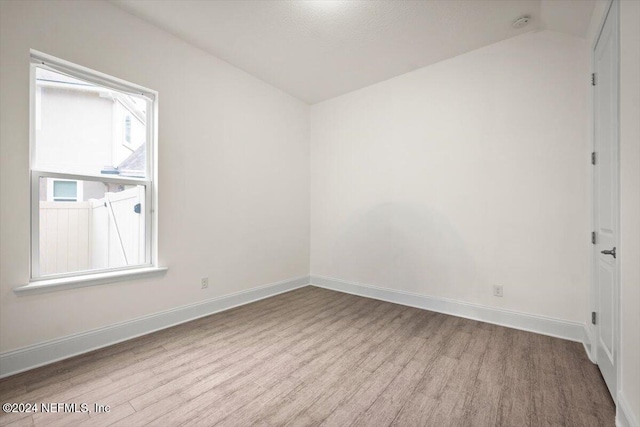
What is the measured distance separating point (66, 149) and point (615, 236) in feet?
13.1

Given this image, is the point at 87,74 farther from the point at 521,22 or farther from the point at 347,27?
the point at 521,22

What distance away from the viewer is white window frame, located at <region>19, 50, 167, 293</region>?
213cm

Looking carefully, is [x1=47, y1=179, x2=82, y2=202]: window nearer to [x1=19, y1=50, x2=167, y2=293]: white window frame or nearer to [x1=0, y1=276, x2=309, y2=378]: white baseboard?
[x1=19, y1=50, x2=167, y2=293]: white window frame

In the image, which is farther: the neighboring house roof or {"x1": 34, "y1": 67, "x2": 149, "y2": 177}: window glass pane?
the neighboring house roof

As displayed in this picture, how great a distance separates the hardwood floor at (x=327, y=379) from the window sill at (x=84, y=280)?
0.57 meters

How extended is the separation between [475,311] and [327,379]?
1979 millimetres

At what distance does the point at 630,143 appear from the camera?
1424 millimetres

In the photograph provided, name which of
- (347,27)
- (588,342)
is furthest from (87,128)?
(588,342)

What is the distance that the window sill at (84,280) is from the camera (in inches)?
81.3

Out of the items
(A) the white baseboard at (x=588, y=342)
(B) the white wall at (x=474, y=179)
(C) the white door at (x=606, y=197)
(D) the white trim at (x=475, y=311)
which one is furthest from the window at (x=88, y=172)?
(A) the white baseboard at (x=588, y=342)

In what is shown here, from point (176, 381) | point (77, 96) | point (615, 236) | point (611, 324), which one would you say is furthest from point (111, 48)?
point (611, 324)

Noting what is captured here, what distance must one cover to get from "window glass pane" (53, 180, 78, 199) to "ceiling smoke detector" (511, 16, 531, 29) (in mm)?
4164

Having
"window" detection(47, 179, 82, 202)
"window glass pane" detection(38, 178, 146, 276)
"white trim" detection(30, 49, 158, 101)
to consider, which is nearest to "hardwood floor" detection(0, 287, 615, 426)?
"window glass pane" detection(38, 178, 146, 276)

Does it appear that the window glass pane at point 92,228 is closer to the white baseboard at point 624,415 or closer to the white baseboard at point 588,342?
the white baseboard at point 624,415
